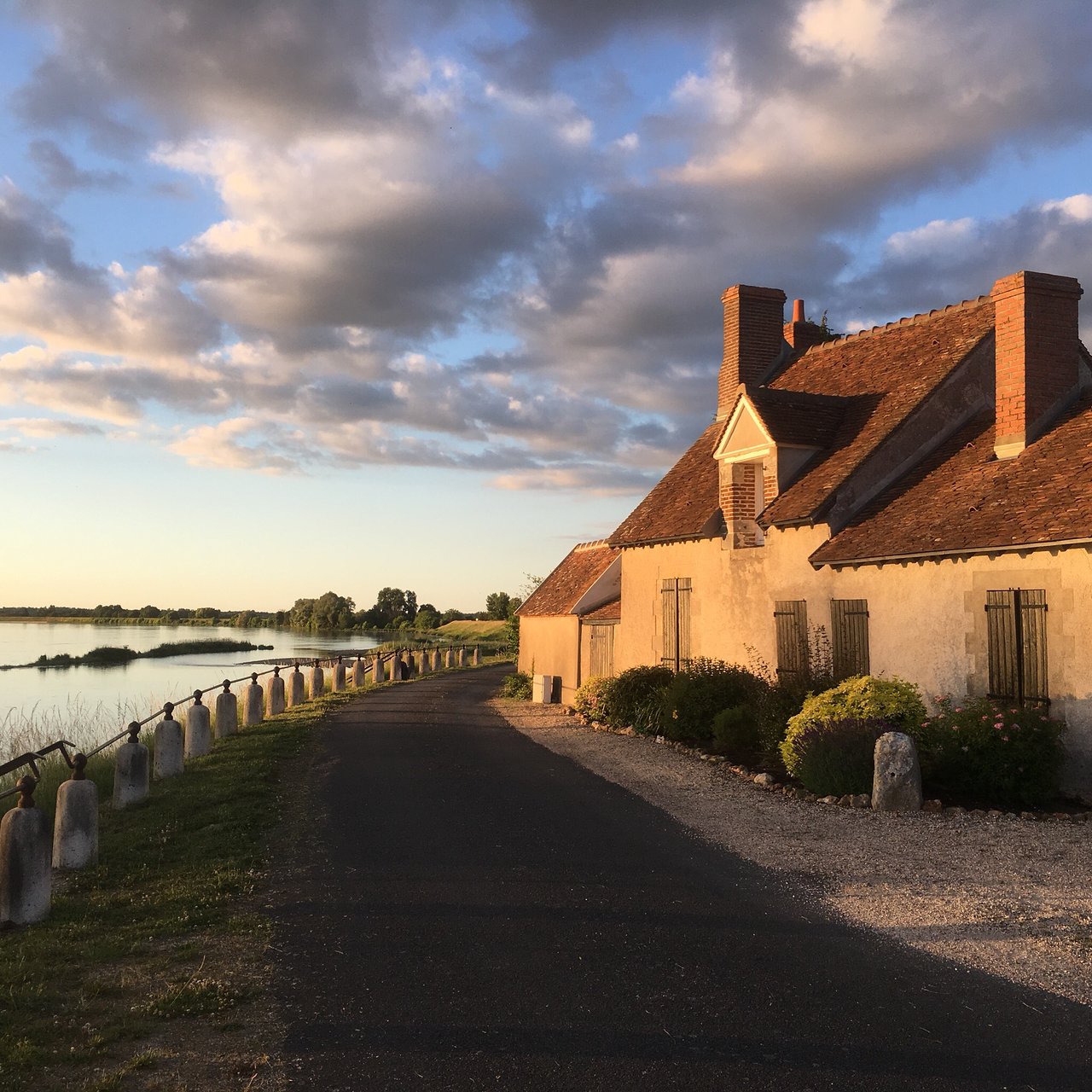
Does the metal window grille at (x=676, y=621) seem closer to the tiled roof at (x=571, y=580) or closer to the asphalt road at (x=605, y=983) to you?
the tiled roof at (x=571, y=580)

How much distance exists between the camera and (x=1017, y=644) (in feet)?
39.6

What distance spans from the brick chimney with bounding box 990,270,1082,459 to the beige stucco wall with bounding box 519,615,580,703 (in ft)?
41.9

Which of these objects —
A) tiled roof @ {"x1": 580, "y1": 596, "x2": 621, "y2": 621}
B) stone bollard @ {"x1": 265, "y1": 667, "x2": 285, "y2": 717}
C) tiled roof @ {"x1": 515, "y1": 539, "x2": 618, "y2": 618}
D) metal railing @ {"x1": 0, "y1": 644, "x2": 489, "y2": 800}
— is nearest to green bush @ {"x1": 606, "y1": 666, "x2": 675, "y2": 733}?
tiled roof @ {"x1": 580, "y1": 596, "x2": 621, "y2": 621}

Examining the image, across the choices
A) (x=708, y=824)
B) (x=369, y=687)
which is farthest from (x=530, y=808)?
(x=369, y=687)

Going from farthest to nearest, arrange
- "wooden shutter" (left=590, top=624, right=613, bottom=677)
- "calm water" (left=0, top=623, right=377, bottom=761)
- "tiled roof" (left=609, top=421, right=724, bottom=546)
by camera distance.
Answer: "wooden shutter" (left=590, top=624, right=613, bottom=677), "calm water" (left=0, top=623, right=377, bottom=761), "tiled roof" (left=609, top=421, right=724, bottom=546)

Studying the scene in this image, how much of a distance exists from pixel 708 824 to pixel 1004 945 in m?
3.99

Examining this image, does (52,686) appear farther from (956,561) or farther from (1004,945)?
(1004,945)

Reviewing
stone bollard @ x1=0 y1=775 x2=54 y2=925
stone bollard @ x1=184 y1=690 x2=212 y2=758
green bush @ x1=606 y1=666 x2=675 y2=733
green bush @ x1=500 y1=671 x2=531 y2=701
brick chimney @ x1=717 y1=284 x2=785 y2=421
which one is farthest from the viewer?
green bush @ x1=500 y1=671 x2=531 y2=701

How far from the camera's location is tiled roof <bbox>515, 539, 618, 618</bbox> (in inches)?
1038

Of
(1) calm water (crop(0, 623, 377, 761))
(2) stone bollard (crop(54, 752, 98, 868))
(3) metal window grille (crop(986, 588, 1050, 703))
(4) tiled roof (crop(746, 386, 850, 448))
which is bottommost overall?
(1) calm water (crop(0, 623, 377, 761))

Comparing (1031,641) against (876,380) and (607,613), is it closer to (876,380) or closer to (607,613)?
(876,380)

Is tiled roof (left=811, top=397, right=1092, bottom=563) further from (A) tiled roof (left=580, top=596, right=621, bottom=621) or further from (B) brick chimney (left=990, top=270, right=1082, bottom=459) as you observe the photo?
(A) tiled roof (left=580, top=596, right=621, bottom=621)

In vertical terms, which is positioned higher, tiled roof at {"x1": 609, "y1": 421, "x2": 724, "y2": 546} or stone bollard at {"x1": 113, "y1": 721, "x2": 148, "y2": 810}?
tiled roof at {"x1": 609, "y1": 421, "x2": 724, "y2": 546}

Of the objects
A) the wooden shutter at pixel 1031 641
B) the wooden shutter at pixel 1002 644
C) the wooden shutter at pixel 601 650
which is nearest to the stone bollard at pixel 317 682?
the wooden shutter at pixel 601 650
